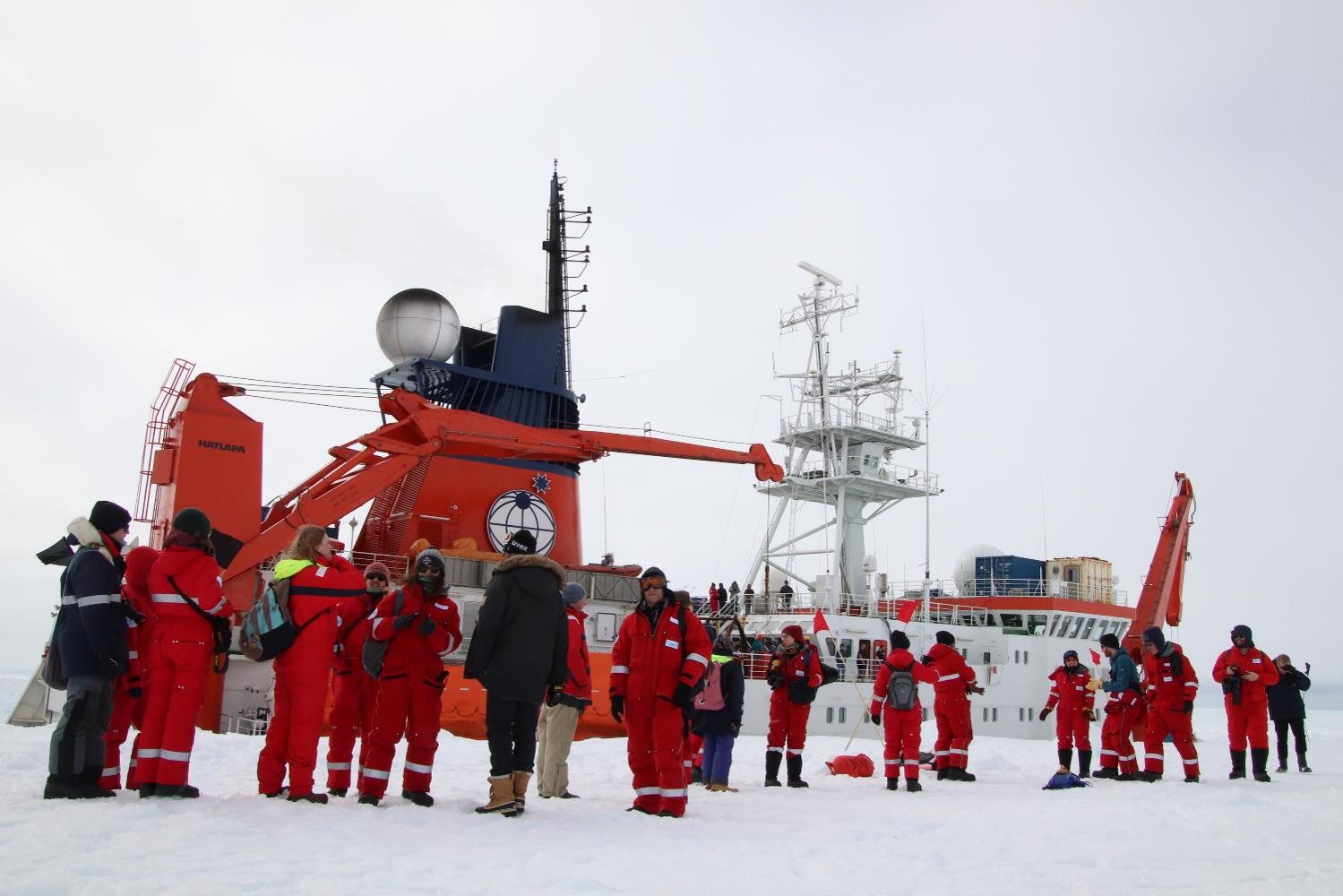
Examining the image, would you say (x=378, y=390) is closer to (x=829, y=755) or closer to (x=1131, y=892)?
(x=829, y=755)

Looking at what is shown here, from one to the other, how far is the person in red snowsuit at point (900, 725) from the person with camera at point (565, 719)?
2.92 m

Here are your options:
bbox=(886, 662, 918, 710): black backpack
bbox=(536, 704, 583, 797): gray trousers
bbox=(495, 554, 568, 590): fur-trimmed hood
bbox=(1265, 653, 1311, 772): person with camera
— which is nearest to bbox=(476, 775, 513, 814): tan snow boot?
bbox=(495, 554, 568, 590): fur-trimmed hood

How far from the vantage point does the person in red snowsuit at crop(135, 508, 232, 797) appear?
522cm

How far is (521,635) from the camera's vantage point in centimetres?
586

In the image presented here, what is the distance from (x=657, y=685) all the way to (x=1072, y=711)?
19.8 feet

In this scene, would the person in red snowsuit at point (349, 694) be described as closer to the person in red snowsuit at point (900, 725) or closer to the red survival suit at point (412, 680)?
the red survival suit at point (412, 680)

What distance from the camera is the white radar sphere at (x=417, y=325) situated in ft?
59.8

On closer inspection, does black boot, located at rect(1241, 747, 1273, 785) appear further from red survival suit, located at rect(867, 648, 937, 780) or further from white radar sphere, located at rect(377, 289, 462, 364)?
white radar sphere, located at rect(377, 289, 462, 364)

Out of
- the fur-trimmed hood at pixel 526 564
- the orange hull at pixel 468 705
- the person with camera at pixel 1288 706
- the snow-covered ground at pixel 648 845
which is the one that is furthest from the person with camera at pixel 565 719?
the person with camera at pixel 1288 706

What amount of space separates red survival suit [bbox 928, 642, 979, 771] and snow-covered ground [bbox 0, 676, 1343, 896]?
221 cm

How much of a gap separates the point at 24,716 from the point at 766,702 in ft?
37.7

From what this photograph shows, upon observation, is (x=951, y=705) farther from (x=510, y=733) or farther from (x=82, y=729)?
(x=82, y=729)

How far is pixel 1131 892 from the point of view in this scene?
4184 mm

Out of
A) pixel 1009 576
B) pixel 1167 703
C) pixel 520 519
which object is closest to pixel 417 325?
pixel 520 519
